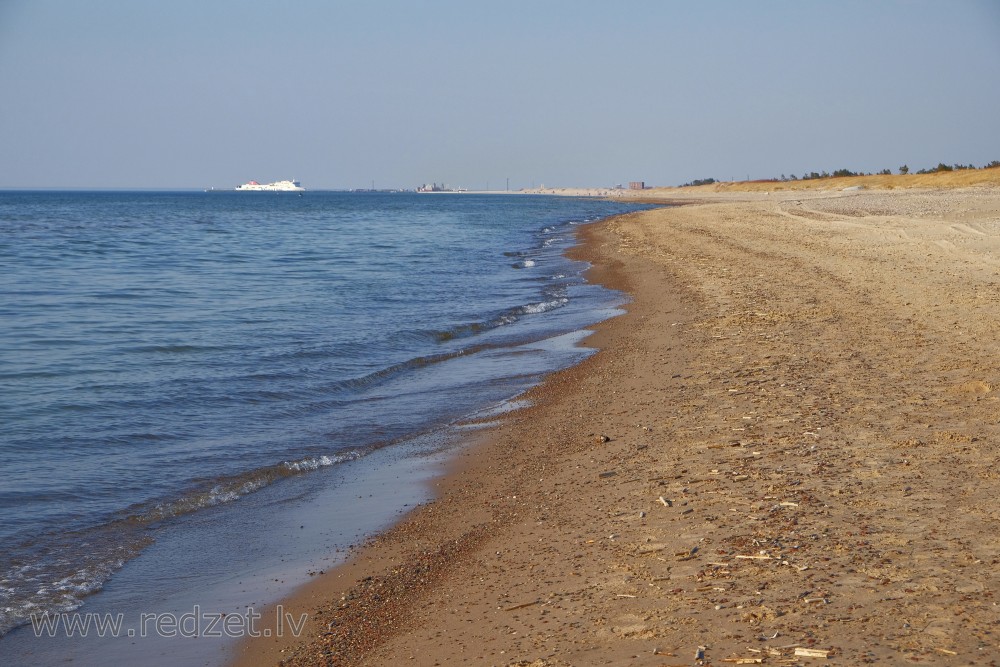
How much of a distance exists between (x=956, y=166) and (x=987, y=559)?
65290 mm

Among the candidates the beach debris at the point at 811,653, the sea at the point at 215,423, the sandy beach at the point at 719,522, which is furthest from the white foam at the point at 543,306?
the beach debris at the point at 811,653

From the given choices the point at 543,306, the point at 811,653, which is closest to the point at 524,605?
the point at 811,653

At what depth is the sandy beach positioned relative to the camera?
356 centimetres

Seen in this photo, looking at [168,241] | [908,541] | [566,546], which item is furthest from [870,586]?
[168,241]

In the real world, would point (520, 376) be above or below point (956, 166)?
below

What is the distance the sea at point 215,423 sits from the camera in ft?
17.1

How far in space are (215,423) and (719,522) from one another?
6124mm

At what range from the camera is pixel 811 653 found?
126 inches

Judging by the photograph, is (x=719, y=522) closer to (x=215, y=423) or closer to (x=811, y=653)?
(x=811, y=653)

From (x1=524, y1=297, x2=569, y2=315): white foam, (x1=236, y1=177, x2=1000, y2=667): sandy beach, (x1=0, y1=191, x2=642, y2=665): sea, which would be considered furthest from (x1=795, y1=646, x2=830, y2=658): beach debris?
(x1=524, y1=297, x2=569, y2=315): white foam

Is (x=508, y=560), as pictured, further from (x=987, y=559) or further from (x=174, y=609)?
(x=987, y=559)

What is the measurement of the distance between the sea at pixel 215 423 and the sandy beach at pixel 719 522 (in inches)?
25.4

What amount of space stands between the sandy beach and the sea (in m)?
0.65

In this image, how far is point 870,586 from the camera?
374 centimetres
